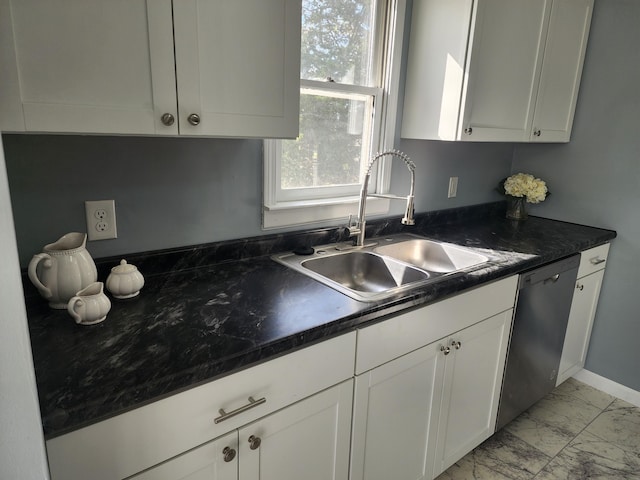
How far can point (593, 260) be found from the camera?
224cm

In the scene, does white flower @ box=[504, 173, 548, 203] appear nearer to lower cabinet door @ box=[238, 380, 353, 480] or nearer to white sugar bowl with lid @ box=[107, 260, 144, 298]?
lower cabinet door @ box=[238, 380, 353, 480]

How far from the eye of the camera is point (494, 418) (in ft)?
6.24

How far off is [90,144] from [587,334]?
2.64 metres

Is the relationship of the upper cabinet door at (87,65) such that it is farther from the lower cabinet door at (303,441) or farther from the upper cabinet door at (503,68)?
the upper cabinet door at (503,68)

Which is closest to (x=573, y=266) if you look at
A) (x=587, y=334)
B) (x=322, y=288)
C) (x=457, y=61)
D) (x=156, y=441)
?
(x=587, y=334)

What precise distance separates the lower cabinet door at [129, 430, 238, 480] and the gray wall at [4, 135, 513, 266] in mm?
686

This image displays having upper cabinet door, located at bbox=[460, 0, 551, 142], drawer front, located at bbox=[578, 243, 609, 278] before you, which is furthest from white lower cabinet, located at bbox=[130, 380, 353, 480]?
drawer front, located at bbox=[578, 243, 609, 278]

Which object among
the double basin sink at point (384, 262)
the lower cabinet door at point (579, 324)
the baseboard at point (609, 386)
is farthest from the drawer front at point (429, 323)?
the baseboard at point (609, 386)

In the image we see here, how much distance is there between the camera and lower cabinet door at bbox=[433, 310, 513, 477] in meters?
1.60

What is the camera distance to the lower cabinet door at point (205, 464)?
2.97 feet

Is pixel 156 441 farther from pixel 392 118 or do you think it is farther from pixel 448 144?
pixel 448 144

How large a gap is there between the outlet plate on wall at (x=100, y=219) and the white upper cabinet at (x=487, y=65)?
1.32 meters

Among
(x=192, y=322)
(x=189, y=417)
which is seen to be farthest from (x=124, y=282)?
(x=189, y=417)

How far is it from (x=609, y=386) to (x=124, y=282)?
2.63 m
